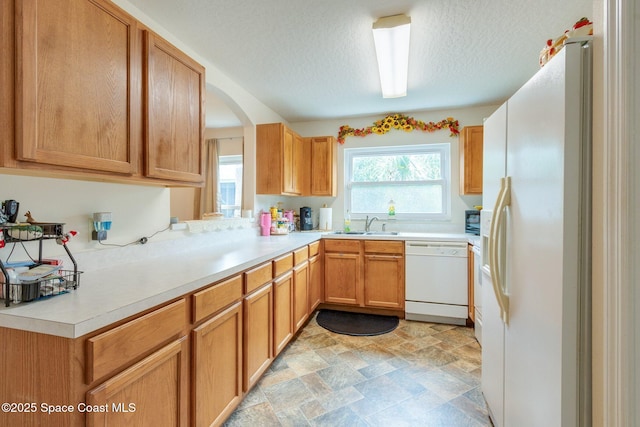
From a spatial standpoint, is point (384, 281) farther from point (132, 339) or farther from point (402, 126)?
point (132, 339)

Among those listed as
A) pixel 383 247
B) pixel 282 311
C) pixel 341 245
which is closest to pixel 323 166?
pixel 341 245

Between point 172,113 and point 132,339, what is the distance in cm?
120

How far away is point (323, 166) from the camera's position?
3.85 meters

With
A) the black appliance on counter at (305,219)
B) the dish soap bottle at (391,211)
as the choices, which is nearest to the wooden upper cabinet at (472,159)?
the dish soap bottle at (391,211)

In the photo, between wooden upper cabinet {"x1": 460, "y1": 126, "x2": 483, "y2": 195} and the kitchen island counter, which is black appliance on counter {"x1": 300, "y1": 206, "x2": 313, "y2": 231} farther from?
wooden upper cabinet {"x1": 460, "y1": 126, "x2": 483, "y2": 195}

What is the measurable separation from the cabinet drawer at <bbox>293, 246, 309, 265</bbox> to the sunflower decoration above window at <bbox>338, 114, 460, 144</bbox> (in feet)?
6.29

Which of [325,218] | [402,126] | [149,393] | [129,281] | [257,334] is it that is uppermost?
[402,126]

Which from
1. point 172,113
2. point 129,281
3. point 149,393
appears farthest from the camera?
point 172,113

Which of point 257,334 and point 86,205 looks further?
point 257,334

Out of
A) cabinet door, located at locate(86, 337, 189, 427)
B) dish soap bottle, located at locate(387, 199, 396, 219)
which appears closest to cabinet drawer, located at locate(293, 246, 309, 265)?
cabinet door, located at locate(86, 337, 189, 427)

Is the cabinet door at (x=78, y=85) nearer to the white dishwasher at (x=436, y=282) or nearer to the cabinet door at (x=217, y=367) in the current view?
the cabinet door at (x=217, y=367)

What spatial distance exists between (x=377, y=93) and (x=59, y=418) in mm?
3255

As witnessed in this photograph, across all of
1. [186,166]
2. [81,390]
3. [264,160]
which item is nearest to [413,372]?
[81,390]

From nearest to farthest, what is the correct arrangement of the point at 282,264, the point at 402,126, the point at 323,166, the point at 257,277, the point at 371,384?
the point at 257,277
the point at 371,384
the point at 282,264
the point at 402,126
the point at 323,166
